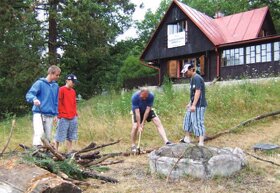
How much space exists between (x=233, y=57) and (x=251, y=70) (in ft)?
6.55

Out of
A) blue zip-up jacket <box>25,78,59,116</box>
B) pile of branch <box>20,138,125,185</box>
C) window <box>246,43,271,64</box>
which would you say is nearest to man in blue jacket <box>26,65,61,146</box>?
blue zip-up jacket <box>25,78,59,116</box>

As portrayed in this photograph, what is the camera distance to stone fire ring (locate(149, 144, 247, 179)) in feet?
19.6

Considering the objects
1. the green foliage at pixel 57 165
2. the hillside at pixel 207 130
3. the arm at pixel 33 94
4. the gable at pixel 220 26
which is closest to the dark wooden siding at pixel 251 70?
the gable at pixel 220 26

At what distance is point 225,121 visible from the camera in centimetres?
1204

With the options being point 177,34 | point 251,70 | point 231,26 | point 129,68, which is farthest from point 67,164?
point 129,68

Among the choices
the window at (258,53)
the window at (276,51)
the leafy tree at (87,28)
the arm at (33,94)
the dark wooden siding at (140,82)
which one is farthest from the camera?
the dark wooden siding at (140,82)

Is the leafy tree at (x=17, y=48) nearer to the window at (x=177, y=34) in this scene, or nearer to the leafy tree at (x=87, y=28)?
the leafy tree at (x=87, y=28)

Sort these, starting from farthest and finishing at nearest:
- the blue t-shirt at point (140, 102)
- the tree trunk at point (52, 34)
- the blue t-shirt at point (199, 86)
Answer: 1. the tree trunk at point (52, 34)
2. the blue t-shirt at point (140, 102)
3. the blue t-shirt at point (199, 86)

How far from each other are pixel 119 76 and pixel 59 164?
27485 mm

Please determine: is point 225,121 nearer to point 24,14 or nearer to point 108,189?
point 108,189

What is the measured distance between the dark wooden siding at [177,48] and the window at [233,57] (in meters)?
1.03

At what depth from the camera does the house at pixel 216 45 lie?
2502 centimetres

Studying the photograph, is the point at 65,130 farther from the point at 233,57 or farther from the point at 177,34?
the point at 177,34

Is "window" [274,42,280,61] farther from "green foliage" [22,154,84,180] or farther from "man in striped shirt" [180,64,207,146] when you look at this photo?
"green foliage" [22,154,84,180]
